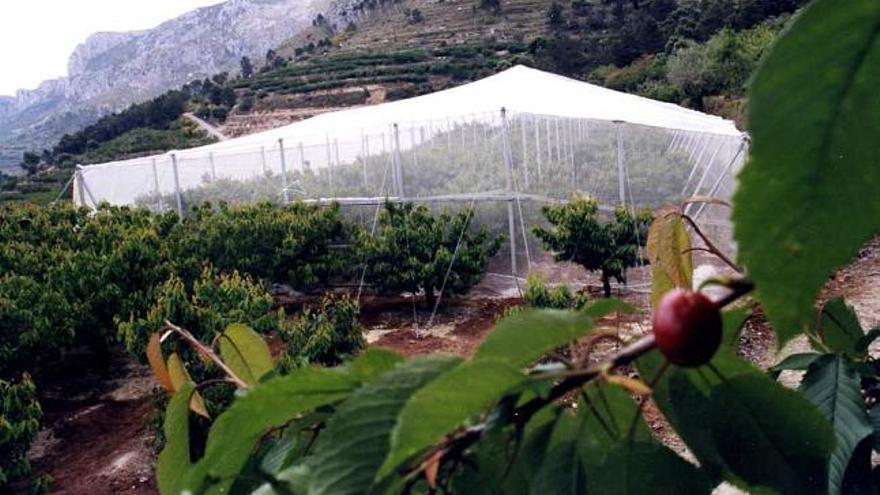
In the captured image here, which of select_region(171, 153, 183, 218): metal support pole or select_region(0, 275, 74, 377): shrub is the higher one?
select_region(171, 153, 183, 218): metal support pole

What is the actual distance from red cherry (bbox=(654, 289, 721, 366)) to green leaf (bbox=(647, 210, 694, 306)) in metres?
0.24

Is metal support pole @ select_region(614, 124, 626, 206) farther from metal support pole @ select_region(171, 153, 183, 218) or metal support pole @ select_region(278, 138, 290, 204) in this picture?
metal support pole @ select_region(171, 153, 183, 218)

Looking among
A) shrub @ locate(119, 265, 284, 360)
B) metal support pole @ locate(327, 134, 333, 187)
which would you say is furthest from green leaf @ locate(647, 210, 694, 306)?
metal support pole @ locate(327, 134, 333, 187)

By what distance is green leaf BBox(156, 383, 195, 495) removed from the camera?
1.19 feet

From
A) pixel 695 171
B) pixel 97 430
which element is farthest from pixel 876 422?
pixel 695 171

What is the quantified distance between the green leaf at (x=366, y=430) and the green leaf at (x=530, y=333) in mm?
14

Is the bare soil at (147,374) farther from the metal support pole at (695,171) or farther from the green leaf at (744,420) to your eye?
the green leaf at (744,420)

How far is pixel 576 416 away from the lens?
0.27 m

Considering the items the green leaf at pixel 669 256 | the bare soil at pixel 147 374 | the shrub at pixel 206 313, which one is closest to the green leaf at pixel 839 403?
the green leaf at pixel 669 256

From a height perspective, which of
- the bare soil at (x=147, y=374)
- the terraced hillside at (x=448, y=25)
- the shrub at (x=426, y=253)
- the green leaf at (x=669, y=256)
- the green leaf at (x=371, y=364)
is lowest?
the bare soil at (x=147, y=374)

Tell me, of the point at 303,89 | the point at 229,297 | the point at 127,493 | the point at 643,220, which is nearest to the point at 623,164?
the point at 643,220

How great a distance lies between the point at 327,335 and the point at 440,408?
12.5 feet

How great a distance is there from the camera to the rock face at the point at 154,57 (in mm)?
56938

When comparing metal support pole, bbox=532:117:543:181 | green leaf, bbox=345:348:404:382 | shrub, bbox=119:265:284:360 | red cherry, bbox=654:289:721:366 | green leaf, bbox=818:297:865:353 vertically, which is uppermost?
red cherry, bbox=654:289:721:366
